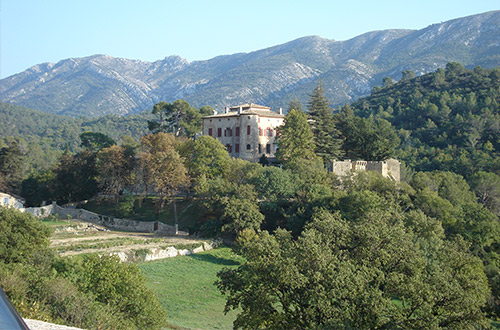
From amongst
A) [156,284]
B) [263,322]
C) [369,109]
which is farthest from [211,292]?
[369,109]

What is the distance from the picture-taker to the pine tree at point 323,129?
162 ft

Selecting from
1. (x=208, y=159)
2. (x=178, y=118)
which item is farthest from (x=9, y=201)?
(x=208, y=159)

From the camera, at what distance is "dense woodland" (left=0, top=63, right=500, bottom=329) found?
55.1 ft

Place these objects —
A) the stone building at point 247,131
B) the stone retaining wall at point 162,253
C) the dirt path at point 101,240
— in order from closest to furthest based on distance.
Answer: the stone retaining wall at point 162,253, the dirt path at point 101,240, the stone building at point 247,131

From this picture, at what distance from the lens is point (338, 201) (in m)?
38.9

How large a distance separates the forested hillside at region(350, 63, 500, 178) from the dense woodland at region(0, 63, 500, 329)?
289 mm

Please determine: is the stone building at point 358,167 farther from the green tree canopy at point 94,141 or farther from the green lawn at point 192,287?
the green tree canopy at point 94,141

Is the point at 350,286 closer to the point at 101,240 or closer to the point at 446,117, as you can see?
the point at 101,240

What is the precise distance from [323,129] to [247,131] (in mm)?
7821

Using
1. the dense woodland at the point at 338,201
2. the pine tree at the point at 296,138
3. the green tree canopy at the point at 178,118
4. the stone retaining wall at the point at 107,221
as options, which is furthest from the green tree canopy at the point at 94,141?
the pine tree at the point at 296,138

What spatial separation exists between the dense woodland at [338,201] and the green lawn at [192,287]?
101 inches

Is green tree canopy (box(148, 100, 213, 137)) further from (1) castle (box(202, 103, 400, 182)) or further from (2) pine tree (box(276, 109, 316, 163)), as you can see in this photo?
(2) pine tree (box(276, 109, 316, 163))

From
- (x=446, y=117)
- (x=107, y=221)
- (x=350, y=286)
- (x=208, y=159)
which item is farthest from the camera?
(x=446, y=117)

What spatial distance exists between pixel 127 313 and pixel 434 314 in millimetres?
11089
